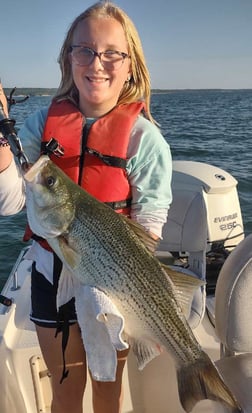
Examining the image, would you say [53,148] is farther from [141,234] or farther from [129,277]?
[129,277]

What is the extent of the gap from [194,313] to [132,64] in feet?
5.46

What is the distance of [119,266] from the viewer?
6.75 ft

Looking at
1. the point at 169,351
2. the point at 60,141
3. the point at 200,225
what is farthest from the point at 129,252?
the point at 200,225

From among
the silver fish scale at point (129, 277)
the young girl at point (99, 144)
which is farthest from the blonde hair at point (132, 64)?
the silver fish scale at point (129, 277)

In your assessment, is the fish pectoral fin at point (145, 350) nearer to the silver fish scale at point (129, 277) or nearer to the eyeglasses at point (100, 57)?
the silver fish scale at point (129, 277)

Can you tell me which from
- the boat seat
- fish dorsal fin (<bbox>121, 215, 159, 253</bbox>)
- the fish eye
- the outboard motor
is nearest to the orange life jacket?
fish dorsal fin (<bbox>121, 215, 159, 253</bbox>)

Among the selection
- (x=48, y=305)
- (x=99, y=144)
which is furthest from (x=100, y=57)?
(x=48, y=305)

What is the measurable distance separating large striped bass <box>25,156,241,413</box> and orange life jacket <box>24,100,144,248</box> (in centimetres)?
44

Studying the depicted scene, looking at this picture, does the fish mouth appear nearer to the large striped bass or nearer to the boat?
the large striped bass

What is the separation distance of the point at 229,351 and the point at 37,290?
115 cm

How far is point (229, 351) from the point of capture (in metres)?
2.72

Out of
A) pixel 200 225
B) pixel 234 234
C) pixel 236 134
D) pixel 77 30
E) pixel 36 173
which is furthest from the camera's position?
pixel 236 134

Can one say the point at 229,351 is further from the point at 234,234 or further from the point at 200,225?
the point at 234,234

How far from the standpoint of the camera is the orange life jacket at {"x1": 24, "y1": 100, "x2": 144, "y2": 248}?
256 centimetres
